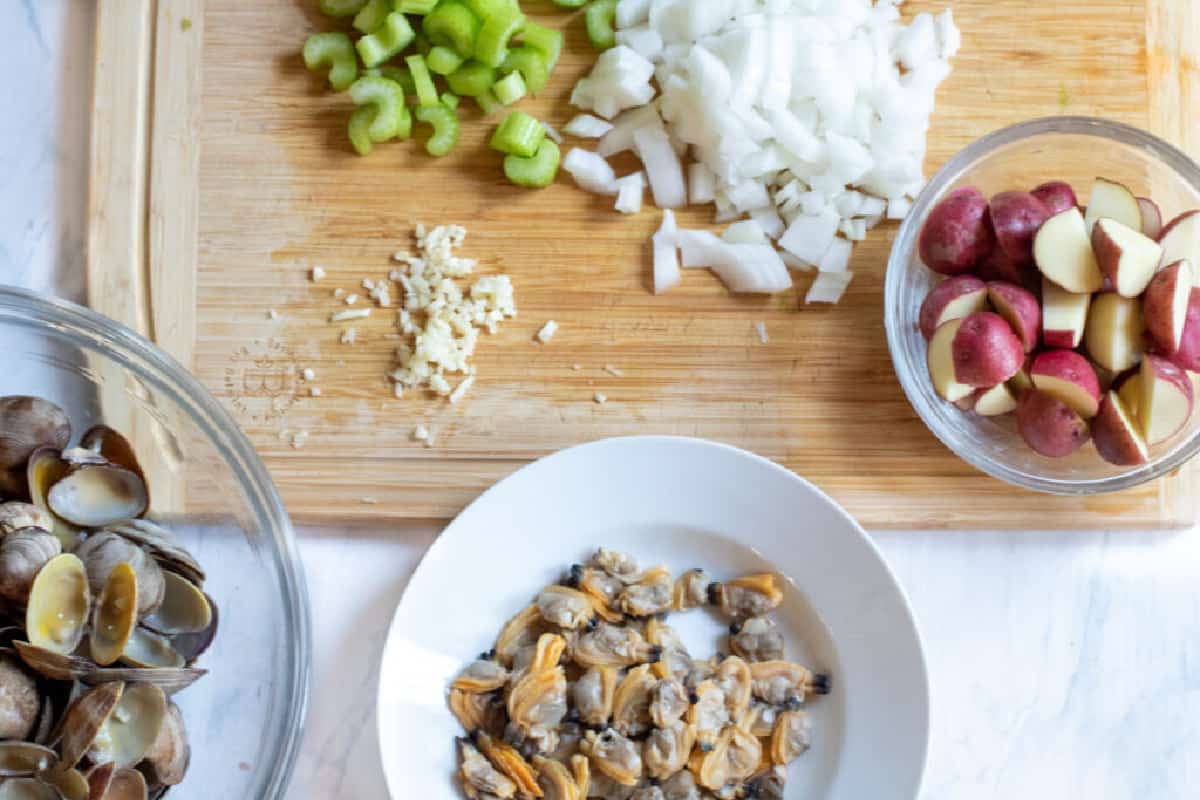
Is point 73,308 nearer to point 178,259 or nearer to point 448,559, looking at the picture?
point 178,259

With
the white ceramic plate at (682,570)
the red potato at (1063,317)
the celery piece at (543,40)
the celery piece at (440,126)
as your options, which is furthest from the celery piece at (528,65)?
the red potato at (1063,317)

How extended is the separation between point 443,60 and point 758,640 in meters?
1.00

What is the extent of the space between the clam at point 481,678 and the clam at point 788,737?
0.41 metres

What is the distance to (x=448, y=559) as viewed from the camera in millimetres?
1663

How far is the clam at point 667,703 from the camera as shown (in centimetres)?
161

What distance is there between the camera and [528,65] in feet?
5.76

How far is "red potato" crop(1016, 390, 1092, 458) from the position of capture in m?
1.55

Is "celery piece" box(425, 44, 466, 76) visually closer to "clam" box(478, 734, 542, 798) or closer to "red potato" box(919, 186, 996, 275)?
"red potato" box(919, 186, 996, 275)

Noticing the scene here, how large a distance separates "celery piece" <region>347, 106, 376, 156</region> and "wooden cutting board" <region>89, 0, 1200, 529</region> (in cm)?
3

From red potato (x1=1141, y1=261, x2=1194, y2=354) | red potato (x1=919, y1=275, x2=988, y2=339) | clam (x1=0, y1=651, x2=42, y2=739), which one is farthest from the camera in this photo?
red potato (x1=919, y1=275, x2=988, y2=339)

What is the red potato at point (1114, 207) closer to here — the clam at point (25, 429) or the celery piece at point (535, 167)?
the celery piece at point (535, 167)

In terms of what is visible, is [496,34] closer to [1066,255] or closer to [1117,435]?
[1066,255]

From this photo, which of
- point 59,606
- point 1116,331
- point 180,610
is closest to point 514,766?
point 180,610

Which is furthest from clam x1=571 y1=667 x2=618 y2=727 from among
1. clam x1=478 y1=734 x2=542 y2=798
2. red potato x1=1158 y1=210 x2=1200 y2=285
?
red potato x1=1158 y1=210 x2=1200 y2=285
